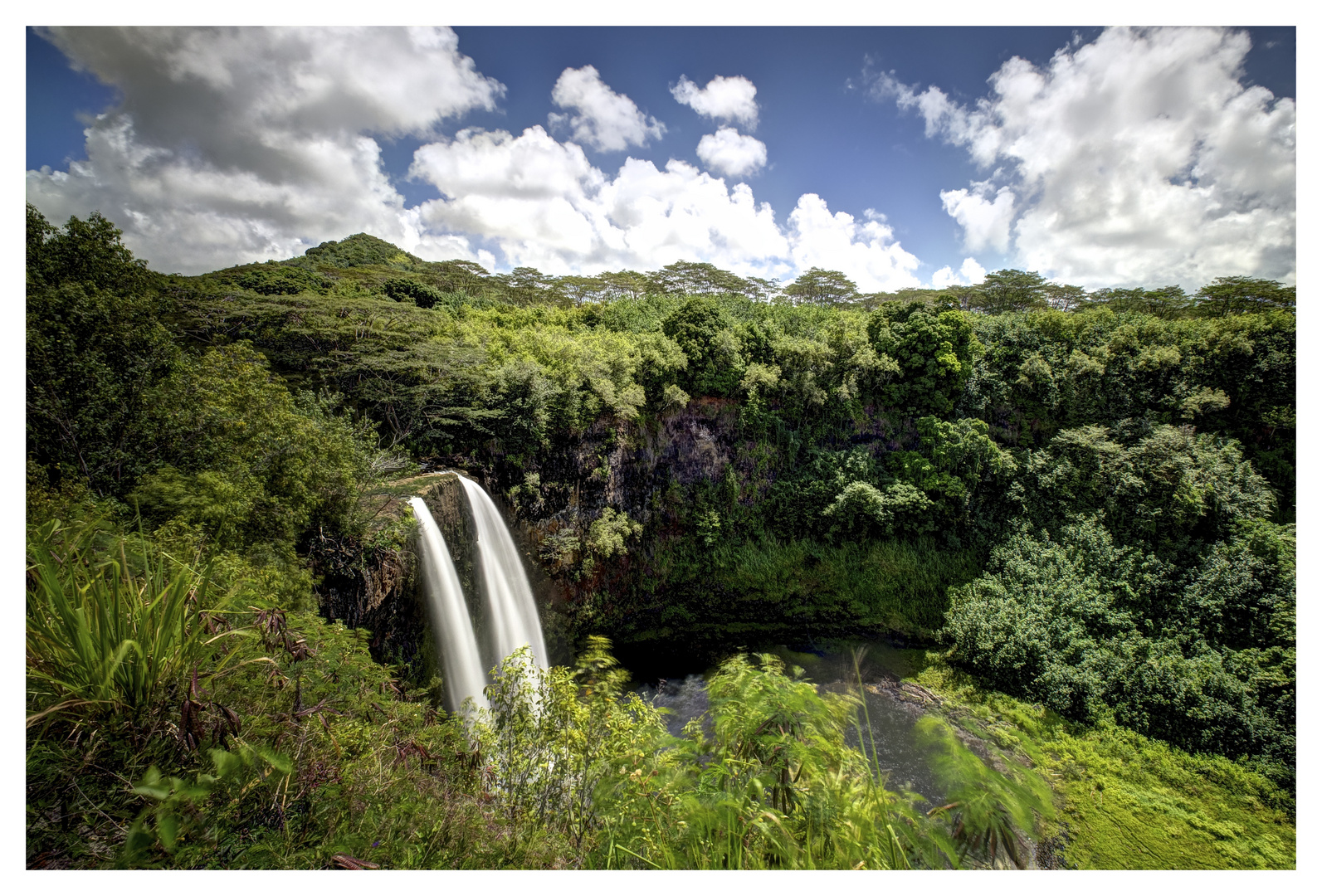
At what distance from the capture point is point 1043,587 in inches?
482

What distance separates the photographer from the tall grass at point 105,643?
1834 millimetres

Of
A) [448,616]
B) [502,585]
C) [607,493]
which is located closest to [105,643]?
[448,616]

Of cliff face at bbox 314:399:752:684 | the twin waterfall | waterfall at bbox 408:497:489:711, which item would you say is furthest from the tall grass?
waterfall at bbox 408:497:489:711

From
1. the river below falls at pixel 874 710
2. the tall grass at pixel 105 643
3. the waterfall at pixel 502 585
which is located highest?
the tall grass at pixel 105 643

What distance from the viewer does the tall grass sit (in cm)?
183

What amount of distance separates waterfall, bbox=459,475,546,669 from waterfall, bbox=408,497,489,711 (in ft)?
3.21

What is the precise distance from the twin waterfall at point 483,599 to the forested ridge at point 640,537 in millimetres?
582

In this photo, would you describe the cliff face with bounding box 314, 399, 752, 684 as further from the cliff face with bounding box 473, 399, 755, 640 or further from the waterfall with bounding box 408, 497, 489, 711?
the waterfall with bounding box 408, 497, 489, 711

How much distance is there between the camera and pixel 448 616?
805 cm

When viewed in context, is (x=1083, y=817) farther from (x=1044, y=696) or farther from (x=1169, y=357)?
(x=1169, y=357)

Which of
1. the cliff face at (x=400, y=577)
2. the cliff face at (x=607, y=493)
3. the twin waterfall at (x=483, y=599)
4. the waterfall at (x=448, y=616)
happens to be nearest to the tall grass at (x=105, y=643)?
the cliff face at (x=400, y=577)

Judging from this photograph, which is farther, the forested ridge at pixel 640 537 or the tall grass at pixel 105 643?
the forested ridge at pixel 640 537

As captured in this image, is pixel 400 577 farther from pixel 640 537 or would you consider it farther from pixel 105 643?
pixel 640 537

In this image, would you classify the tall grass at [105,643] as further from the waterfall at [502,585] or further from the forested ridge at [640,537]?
the waterfall at [502,585]
